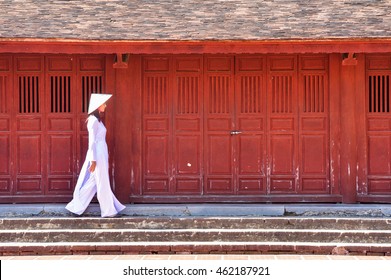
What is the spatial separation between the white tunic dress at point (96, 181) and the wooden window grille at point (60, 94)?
1136 millimetres

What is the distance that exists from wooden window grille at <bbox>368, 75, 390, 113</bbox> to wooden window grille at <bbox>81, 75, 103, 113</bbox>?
4.93m

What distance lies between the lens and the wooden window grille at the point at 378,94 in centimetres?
1209

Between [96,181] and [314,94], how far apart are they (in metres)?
4.24

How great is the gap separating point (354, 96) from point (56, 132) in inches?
214

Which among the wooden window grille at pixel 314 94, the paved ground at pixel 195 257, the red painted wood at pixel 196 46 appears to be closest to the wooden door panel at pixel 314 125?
the wooden window grille at pixel 314 94

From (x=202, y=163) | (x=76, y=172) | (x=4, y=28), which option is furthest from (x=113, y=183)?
(x=4, y=28)

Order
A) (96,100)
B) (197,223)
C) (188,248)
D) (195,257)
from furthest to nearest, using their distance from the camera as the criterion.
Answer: (96,100) → (197,223) → (188,248) → (195,257)

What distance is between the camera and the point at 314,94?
477 inches

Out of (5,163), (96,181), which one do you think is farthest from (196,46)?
(5,163)

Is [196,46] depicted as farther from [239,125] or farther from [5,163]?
[5,163]

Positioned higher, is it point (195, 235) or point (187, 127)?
point (187, 127)

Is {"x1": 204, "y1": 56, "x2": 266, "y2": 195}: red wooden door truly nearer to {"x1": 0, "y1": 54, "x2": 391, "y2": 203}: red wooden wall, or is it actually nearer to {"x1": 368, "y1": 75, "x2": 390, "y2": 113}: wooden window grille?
{"x1": 0, "y1": 54, "x2": 391, "y2": 203}: red wooden wall

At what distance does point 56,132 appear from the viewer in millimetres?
12062

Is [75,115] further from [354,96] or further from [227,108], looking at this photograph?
[354,96]
